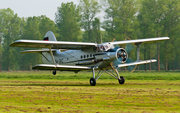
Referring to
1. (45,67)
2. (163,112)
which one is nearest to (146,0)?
(45,67)

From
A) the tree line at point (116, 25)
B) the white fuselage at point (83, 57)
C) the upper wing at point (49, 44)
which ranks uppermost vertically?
the tree line at point (116, 25)

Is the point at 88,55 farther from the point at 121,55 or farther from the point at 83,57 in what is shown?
the point at 121,55

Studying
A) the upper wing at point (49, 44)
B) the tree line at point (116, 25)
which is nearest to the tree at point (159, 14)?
the tree line at point (116, 25)

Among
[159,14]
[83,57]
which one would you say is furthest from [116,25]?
[83,57]

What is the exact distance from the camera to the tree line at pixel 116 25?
262ft

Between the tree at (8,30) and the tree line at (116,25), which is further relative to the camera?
the tree at (8,30)

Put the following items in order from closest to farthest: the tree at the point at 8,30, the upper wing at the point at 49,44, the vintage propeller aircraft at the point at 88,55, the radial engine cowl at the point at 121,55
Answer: the upper wing at the point at 49,44 → the vintage propeller aircraft at the point at 88,55 → the radial engine cowl at the point at 121,55 → the tree at the point at 8,30

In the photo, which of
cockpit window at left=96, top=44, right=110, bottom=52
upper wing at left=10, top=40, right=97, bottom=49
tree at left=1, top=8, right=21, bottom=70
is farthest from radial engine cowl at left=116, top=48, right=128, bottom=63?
tree at left=1, top=8, right=21, bottom=70

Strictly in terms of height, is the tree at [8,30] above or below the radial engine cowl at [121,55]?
above

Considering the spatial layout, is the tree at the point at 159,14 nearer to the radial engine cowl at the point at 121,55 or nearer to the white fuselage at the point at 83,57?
the white fuselage at the point at 83,57

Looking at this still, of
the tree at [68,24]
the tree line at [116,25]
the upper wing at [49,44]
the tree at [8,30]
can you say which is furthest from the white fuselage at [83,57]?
the tree at [8,30]

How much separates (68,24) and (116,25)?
21505mm

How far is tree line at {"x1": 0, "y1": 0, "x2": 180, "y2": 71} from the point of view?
262 feet

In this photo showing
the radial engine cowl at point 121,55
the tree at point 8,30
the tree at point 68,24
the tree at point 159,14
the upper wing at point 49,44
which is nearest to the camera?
the upper wing at point 49,44
